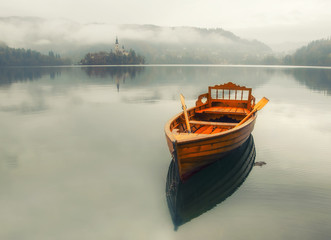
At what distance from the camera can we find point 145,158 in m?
13.7

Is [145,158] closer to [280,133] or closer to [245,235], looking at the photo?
[245,235]

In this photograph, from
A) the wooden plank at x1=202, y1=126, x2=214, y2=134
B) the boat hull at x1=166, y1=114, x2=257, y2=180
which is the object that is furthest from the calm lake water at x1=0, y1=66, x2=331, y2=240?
the wooden plank at x1=202, y1=126, x2=214, y2=134

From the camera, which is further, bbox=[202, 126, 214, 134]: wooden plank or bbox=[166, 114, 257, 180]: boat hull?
bbox=[202, 126, 214, 134]: wooden plank

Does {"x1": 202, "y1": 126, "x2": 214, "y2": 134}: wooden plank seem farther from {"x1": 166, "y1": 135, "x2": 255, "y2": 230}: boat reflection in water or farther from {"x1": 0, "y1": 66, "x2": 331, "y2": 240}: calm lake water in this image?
{"x1": 0, "y1": 66, "x2": 331, "y2": 240}: calm lake water

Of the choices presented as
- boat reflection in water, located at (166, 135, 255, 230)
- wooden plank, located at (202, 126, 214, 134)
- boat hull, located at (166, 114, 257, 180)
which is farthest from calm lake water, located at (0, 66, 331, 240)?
wooden plank, located at (202, 126, 214, 134)

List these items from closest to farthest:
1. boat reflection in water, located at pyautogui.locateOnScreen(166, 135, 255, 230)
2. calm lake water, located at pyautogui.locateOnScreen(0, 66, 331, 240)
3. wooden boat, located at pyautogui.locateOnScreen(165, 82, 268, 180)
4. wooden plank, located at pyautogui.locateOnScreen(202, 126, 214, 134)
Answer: calm lake water, located at pyautogui.locateOnScreen(0, 66, 331, 240)
boat reflection in water, located at pyautogui.locateOnScreen(166, 135, 255, 230)
wooden boat, located at pyautogui.locateOnScreen(165, 82, 268, 180)
wooden plank, located at pyautogui.locateOnScreen(202, 126, 214, 134)

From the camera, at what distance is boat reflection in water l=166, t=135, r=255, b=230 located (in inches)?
360

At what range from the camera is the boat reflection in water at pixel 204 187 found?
30.0 ft

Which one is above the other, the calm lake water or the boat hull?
the boat hull

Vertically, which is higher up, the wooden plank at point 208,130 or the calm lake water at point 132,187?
the wooden plank at point 208,130

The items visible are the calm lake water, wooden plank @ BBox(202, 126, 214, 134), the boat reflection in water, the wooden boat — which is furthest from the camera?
wooden plank @ BBox(202, 126, 214, 134)

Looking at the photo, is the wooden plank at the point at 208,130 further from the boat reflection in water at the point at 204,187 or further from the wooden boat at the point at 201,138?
the boat reflection in water at the point at 204,187

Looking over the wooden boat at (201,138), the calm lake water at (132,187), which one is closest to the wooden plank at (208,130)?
the wooden boat at (201,138)

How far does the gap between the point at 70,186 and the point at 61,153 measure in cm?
421
